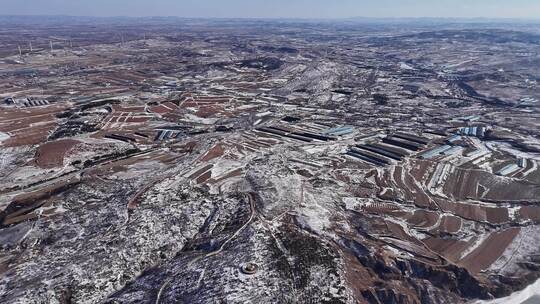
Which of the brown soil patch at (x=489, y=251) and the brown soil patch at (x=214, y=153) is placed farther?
the brown soil patch at (x=214, y=153)

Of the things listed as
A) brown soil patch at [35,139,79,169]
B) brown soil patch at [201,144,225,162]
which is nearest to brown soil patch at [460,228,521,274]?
brown soil patch at [201,144,225,162]

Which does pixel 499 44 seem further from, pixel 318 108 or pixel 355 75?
pixel 318 108

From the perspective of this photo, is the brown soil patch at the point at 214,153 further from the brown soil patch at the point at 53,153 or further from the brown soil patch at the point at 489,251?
the brown soil patch at the point at 489,251

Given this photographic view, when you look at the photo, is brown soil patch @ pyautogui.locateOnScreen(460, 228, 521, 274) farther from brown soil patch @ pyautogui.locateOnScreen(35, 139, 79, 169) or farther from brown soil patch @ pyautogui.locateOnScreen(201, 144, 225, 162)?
brown soil patch @ pyautogui.locateOnScreen(35, 139, 79, 169)

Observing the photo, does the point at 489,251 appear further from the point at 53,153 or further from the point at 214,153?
the point at 53,153

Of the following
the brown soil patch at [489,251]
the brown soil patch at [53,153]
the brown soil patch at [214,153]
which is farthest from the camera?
the brown soil patch at [214,153]

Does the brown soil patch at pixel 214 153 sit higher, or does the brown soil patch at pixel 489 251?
the brown soil patch at pixel 214 153

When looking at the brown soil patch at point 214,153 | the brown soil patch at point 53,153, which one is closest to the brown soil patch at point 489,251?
the brown soil patch at point 214,153

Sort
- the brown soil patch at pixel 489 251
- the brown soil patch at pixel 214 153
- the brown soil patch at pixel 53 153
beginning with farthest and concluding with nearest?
the brown soil patch at pixel 214 153 < the brown soil patch at pixel 53 153 < the brown soil patch at pixel 489 251

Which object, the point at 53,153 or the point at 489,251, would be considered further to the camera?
the point at 53,153

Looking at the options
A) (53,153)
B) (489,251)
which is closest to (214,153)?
(53,153)

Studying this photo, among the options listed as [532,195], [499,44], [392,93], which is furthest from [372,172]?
[499,44]
